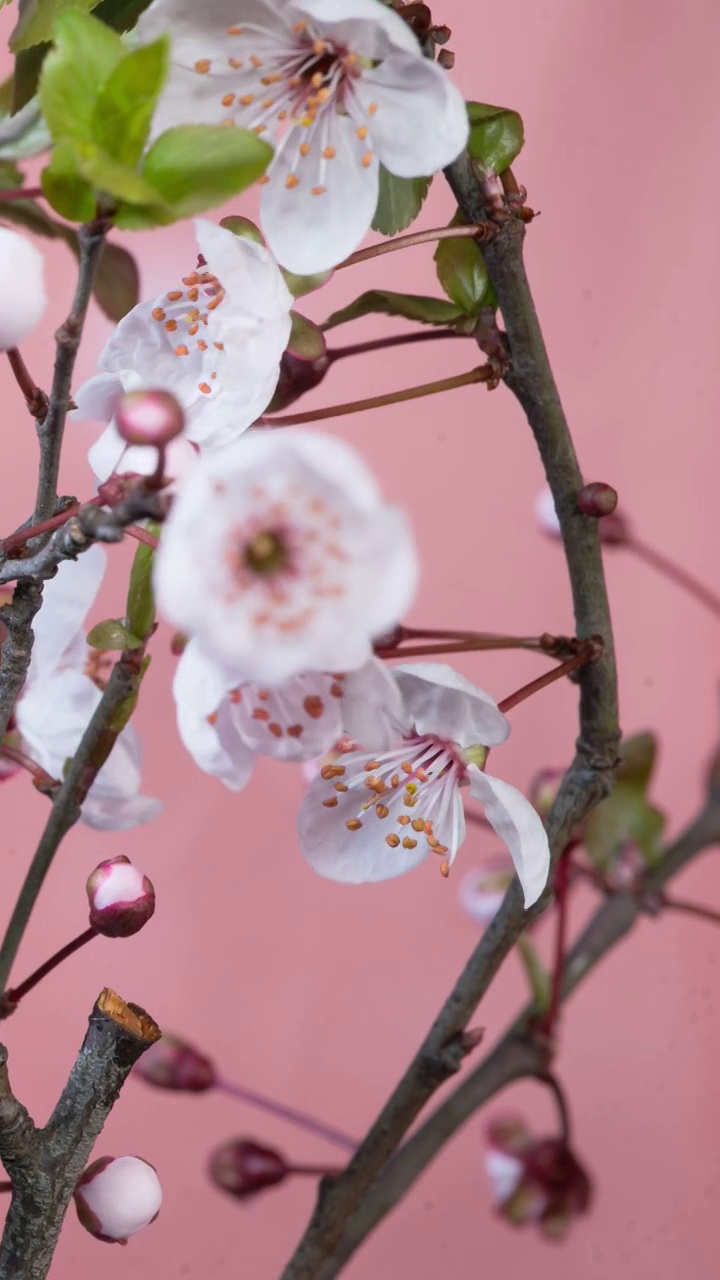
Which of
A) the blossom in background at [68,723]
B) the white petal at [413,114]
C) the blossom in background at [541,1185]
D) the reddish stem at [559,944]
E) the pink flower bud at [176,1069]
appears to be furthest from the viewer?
the blossom in background at [541,1185]

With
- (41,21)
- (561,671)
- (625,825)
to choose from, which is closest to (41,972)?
(561,671)

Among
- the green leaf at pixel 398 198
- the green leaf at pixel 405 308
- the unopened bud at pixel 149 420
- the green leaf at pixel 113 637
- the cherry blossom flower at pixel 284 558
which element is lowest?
the green leaf at pixel 113 637

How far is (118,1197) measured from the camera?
428mm

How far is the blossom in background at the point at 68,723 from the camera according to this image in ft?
1.68

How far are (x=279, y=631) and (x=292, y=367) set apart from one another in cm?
21

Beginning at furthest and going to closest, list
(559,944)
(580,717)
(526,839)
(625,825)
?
(625,825)
(559,944)
(580,717)
(526,839)

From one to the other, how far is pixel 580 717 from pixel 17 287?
0.84ft

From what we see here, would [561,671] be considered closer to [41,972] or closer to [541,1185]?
[41,972]

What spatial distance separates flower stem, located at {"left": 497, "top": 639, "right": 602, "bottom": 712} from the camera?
17.4 inches

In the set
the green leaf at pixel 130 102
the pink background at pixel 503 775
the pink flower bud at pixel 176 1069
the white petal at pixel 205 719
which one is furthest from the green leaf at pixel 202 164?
the pink background at pixel 503 775

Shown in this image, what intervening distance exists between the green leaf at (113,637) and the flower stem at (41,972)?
0.31ft

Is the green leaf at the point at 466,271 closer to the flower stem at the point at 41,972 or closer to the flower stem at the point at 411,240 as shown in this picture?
the flower stem at the point at 411,240

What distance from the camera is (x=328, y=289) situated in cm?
106

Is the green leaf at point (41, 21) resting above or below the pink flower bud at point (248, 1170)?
above
